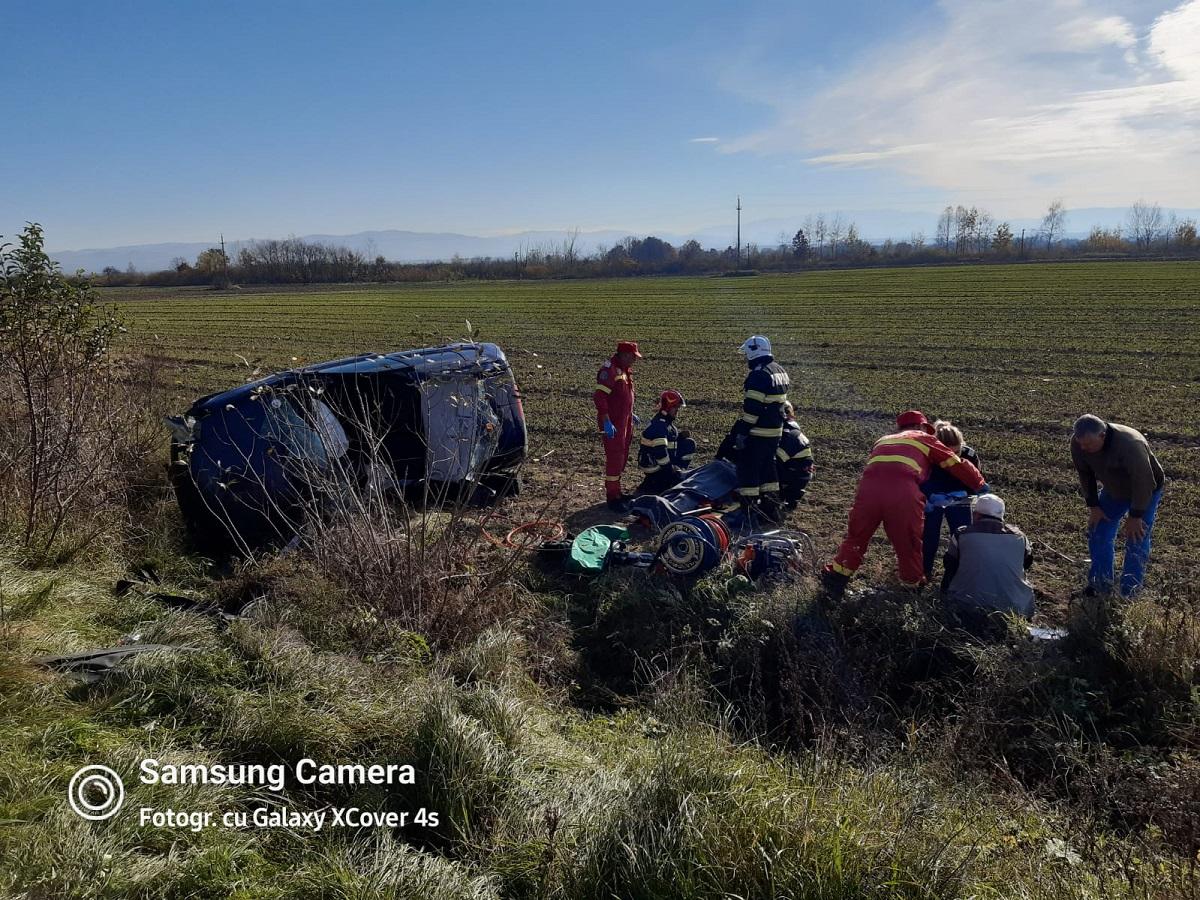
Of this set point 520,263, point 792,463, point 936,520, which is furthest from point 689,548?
point 520,263

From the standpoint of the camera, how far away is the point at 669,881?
8.72 ft

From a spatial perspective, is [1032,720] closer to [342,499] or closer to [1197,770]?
[1197,770]

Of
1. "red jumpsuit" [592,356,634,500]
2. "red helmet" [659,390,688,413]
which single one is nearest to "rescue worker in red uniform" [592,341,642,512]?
"red jumpsuit" [592,356,634,500]

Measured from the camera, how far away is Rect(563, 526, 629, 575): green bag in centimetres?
675

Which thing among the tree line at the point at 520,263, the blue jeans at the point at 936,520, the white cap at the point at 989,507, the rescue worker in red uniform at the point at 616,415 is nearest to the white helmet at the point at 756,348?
the rescue worker in red uniform at the point at 616,415

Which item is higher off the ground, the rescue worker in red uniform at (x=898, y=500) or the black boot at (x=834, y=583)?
the rescue worker in red uniform at (x=898, y=500)

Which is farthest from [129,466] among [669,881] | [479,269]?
[479,269]

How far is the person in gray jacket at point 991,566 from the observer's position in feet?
17.9

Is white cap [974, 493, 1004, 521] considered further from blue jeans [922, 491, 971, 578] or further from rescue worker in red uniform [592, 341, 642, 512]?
rescue worker in red uniform [592, 341, 642, 512]

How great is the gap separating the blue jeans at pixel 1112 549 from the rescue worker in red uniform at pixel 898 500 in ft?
3.45

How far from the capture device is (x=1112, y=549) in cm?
620

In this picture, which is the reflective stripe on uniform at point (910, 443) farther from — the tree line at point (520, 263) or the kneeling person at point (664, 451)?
the tree line at point (520, 263)

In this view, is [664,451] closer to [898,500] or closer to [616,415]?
[616,415]

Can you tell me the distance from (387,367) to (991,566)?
5.73 metres
